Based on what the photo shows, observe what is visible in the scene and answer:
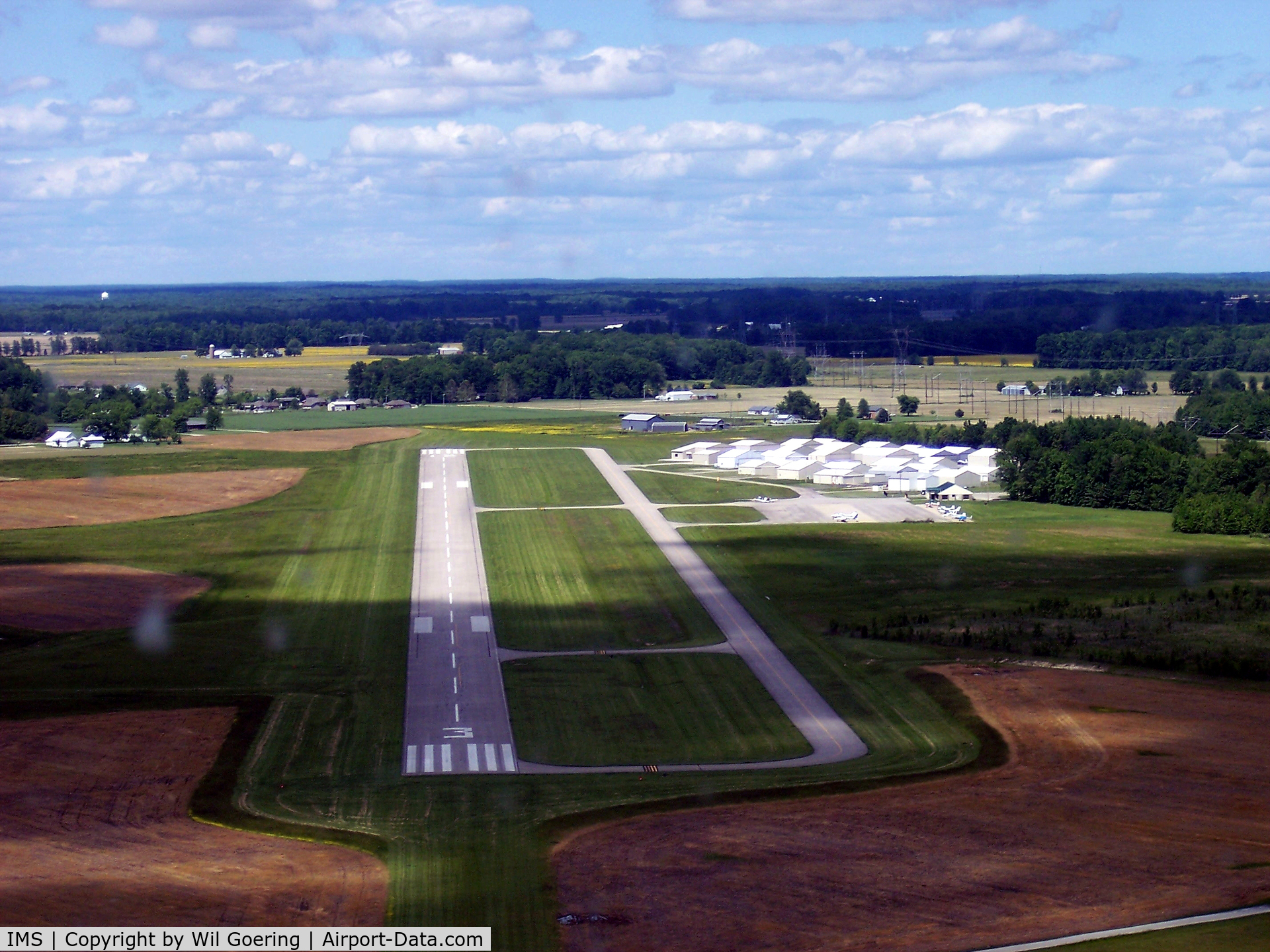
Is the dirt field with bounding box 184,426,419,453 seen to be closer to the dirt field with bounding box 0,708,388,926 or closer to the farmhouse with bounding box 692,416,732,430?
the farmhouse with bounding box 692,416,732,430

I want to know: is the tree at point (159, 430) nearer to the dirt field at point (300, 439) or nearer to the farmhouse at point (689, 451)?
the dirt field at point (300, 439)

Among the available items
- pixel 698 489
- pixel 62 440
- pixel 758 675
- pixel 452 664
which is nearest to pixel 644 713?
pixel 758 675

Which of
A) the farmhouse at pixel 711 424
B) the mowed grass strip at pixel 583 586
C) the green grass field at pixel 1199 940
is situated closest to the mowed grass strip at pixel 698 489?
the mowed grass strip at pixel 583 586

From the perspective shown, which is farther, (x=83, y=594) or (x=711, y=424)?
(x=711, y=424)

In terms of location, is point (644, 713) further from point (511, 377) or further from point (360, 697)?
point (511, 377)

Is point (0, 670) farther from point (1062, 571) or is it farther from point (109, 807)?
point (1062, 571)

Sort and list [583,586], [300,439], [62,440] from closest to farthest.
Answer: [583,586]
[62,440]
[300,439]

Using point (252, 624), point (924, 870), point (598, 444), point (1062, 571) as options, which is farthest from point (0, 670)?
point (598, 444)
